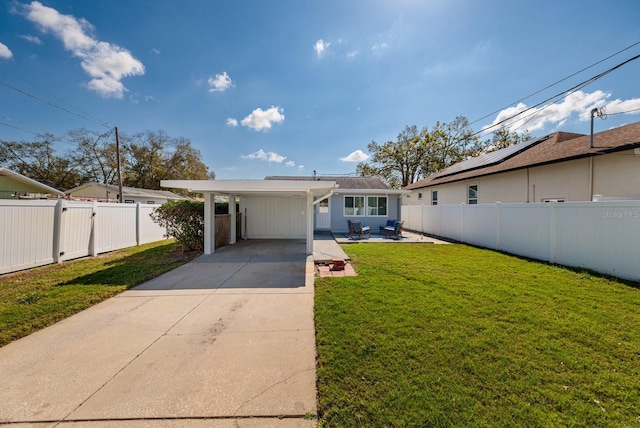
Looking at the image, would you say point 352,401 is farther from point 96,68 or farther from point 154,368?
point 96,68

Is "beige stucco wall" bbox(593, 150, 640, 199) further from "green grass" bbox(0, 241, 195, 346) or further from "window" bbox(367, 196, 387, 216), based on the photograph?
"green grass" bbox(0, 241, 195, 346)

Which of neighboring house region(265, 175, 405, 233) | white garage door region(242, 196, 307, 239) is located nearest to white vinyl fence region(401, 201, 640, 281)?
neighboring house region(265, 175, 405, 233)

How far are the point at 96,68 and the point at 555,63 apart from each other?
19.9m

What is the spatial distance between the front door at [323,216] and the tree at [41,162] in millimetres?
28521

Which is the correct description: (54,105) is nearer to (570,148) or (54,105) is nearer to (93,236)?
(93,236)

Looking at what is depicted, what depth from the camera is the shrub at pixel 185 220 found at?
8.94 meters

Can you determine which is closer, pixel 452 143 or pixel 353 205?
pixel 353 205

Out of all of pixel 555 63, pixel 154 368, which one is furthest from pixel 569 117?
pixel 154 368

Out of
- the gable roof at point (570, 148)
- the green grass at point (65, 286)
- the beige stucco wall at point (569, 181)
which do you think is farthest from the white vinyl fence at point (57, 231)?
the beige stucco wall at point (569, 181)

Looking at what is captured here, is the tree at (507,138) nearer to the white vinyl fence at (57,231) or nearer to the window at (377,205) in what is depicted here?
the window at (377,205)

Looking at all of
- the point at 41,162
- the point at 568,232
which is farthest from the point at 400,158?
the point at 41,162

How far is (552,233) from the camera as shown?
6.95 meters

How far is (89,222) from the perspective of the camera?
27.0ft

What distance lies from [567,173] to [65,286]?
15974 millimetres
